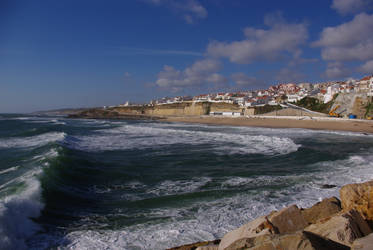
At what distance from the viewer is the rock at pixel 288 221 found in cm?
375

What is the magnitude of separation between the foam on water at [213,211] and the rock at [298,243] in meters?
2.49

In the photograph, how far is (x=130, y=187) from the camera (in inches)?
347

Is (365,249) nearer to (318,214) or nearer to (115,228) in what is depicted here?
(318,214)

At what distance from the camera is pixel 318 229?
3373 mm

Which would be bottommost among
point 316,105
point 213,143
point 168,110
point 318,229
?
point 213,143

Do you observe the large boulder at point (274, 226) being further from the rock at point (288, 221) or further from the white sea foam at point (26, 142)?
the white sea foam at point (26, 142)

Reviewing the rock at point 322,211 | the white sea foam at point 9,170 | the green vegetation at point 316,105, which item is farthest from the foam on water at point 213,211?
the green vegetation at point 316,105

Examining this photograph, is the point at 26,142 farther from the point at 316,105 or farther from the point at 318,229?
the point at 316,105

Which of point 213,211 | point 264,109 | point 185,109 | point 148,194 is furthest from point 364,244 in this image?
point 185,109

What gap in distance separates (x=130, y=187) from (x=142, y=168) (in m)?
2.69

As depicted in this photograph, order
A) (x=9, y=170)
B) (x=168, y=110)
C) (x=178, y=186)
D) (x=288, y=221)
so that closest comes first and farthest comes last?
1. (x=288, y=221)
2. (x=178, y=186)
3. (x=9, y=170)
4. (x=168, y=110)

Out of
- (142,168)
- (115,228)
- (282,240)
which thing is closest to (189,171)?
(142,168)

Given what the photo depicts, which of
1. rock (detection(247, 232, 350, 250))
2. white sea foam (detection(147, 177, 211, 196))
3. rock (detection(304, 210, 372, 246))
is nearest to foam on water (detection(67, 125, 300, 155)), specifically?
white sea foam (detection(147, 177, 211, 196))

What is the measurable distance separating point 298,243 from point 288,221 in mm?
1134
